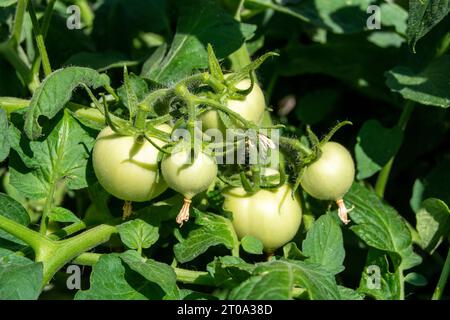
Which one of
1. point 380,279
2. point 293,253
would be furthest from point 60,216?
point 380,279

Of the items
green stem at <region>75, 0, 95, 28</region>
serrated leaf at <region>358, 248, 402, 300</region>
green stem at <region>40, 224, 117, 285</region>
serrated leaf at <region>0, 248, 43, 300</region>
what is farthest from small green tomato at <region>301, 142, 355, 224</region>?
green stem at <region>75, 0, 95, 28</region>

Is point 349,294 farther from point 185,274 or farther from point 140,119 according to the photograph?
point 140,119

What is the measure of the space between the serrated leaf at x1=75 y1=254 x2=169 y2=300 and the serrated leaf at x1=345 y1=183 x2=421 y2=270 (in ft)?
A: 1.17

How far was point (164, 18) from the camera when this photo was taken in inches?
63.7

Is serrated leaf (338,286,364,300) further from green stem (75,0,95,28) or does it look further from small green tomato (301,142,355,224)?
green stem (75,0,95,28)

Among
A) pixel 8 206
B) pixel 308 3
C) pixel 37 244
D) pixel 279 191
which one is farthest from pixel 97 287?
pixel 308 3

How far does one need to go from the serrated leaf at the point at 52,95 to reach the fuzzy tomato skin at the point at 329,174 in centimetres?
38

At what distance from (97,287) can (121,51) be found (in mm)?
727

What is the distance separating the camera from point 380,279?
1.17 metres

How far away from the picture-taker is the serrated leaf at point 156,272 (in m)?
0.97

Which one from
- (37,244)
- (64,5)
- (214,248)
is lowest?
(214,248)

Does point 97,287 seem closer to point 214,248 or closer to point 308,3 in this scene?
point 214,248

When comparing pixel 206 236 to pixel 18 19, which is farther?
pixel 18 19

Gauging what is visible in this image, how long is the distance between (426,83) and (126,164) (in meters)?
0.60
